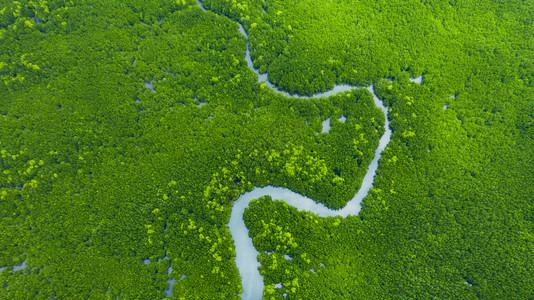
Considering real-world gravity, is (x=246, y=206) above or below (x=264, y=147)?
below

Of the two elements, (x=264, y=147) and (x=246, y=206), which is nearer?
(x=246, y=206)

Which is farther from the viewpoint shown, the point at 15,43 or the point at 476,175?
the point at 15,43

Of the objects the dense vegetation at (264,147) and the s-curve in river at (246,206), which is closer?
the dense vegetation at (264,147)

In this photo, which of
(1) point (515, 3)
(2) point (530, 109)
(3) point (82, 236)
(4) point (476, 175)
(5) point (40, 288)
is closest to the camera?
(5) point (40, 288)

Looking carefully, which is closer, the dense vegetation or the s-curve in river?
the dense vegetation

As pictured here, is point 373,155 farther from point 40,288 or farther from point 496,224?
point 40,288

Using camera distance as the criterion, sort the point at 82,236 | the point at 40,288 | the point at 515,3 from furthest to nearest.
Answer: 1. the point at 515,3
2. the point at 82,236
3. the point at 40,288

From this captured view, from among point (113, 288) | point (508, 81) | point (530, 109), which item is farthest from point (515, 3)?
point (113, 288)

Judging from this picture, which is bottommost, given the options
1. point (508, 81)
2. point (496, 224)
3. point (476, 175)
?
point (496, 224)
